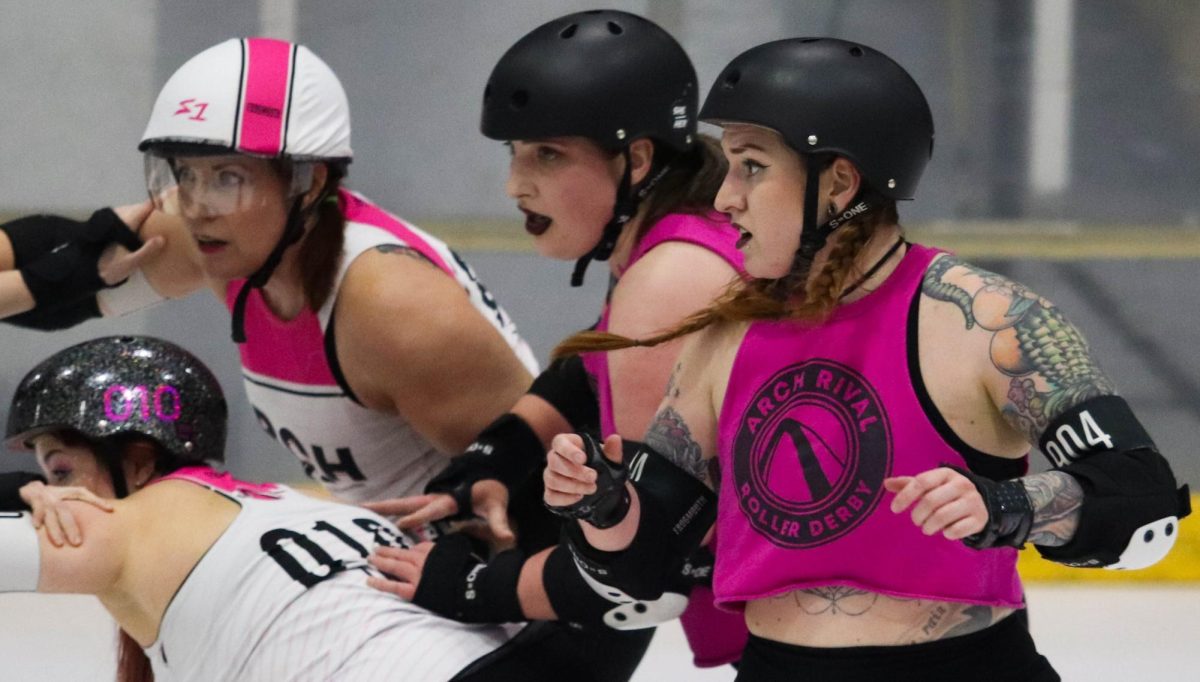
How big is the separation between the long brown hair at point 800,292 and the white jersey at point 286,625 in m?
0.63

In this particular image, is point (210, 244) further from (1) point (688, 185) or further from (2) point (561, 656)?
(2) point (561, 656)

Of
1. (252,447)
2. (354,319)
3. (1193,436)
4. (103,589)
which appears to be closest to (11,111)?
(252,447)

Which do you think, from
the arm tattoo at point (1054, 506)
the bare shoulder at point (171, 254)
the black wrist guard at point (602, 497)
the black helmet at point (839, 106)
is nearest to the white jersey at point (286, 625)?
the black wrist guard at point (602, 497)

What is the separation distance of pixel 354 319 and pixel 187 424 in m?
0.41

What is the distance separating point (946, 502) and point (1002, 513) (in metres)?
0.09

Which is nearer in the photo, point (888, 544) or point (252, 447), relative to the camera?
point (888, 544)

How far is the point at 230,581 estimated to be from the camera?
270 centimetres

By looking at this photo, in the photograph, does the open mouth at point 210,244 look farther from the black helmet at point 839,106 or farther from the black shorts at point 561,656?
the black helmet at point 839,106

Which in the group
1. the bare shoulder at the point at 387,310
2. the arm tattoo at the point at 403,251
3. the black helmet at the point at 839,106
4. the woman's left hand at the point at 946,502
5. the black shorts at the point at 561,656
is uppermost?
the black helmet at the point at 839,106

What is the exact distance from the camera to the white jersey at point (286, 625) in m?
2.69

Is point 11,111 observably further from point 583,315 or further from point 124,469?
point 124,469

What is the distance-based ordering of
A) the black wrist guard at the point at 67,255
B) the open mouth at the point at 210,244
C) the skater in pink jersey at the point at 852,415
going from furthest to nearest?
the black wrist guard at the point at 67,255, the open mouth at the point at 210,244, the skater in pink jersey at the point at 852,415

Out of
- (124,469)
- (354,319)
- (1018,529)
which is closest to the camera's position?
(1018,529)

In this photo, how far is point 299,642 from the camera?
2699 mm
